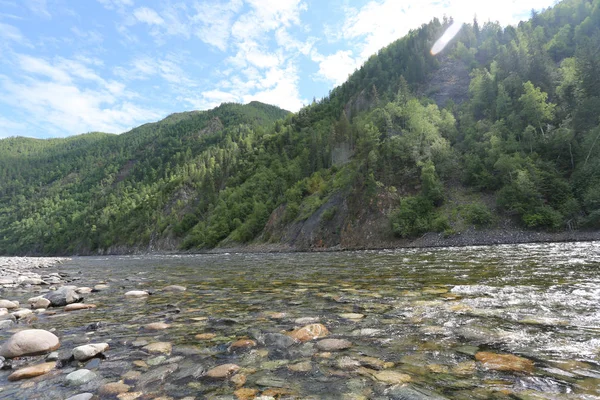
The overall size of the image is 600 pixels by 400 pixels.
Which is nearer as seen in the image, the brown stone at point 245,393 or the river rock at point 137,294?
the brown stone at point 245,393

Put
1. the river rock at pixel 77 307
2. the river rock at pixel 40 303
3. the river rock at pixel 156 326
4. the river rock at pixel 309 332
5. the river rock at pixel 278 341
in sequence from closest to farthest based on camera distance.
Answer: the river rock at pixel 278 341 → the river rock at pixel 309 332 → the river rock at pixel 156 326 → the river rock at pixel 77 307 → the river rock at pixel 40 303

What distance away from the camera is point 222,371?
165 inches

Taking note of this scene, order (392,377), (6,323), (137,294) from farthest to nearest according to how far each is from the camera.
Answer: (137,294)
(6,323)
(392,377)

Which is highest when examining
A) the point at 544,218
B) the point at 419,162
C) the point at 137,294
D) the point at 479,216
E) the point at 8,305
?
the point at 419,162

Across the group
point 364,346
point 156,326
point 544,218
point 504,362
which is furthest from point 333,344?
point 544,218

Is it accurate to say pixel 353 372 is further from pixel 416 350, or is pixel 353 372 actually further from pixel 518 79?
pixel 518 79

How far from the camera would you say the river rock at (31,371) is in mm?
4188

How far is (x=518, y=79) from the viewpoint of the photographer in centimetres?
8288

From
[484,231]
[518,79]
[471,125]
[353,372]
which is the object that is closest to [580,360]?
[353,372]

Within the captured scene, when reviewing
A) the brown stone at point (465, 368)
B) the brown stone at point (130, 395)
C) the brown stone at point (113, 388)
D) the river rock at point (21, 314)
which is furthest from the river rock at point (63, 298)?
the brown stone at point (465, 368)

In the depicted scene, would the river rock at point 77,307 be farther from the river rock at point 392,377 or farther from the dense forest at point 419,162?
the dense forest at point 419,162

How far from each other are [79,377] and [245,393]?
7.70 ft

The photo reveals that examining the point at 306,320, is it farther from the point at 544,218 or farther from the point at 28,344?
the point at 544,218

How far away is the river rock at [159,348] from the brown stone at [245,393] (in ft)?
6.54
